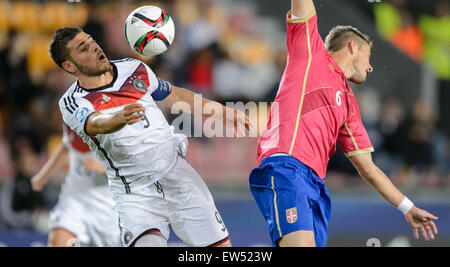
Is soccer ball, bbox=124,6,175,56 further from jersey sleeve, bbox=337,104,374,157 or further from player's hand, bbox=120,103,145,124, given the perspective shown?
jersey sleeve, bbox=337,104,374,157

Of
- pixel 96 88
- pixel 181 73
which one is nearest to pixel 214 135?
pixel 181 73

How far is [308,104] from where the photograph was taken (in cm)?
494

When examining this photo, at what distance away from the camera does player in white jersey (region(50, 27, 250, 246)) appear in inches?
202

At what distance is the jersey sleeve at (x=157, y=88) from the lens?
540 cm

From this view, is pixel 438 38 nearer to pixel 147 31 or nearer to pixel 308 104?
pixel 308 104

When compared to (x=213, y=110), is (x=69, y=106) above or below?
above

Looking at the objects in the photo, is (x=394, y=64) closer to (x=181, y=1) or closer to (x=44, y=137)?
(x=181, y=1)

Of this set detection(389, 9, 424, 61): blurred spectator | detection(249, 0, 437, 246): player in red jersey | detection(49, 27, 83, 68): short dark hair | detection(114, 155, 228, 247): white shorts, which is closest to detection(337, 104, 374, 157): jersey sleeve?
detection(249, 0, 437, 246): player in red jersey

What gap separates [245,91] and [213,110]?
190 inches

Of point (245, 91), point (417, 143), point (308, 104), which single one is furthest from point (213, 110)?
point (417, 143)

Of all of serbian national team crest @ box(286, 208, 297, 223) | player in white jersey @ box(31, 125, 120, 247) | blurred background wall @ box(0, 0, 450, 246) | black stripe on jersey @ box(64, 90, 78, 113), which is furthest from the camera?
blurred background wall @ box(0, 0, 450, 246)

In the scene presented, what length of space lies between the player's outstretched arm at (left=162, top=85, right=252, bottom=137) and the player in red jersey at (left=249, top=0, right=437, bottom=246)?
1.15ft

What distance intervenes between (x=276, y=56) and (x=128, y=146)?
609 centimetres

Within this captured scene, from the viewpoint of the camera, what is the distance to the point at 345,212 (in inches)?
342
